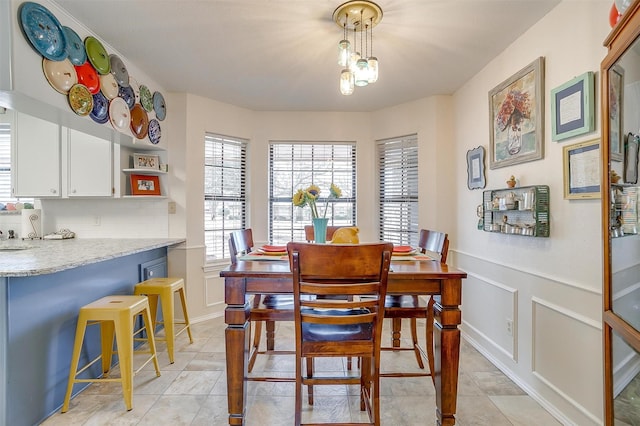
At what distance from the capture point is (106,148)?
9.77 ft

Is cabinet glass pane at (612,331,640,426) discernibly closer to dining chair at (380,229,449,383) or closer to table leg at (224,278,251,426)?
dining chair at (380,229,449,383)

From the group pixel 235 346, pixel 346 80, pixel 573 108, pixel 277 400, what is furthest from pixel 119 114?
pixel 573 108

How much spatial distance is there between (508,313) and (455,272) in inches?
43.7

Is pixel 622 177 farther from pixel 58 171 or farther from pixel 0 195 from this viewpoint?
pixel 0 195

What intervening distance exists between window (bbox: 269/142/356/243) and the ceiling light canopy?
1904 mm

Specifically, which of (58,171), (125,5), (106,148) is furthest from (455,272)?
(58,171)

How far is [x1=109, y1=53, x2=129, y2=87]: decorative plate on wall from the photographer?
2.49 metres

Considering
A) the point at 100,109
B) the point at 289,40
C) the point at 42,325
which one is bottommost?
the point at 42,325

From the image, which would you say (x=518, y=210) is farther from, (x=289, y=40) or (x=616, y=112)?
(x=289, y=40)

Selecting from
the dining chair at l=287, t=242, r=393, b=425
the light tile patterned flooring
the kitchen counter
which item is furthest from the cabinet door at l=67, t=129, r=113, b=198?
the dining chair at l=287, t=242, r=393, b=425

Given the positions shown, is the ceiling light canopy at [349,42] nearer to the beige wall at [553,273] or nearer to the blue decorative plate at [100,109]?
the beige wall at [553,273]

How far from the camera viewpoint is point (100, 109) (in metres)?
2.37

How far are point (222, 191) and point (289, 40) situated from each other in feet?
6.53

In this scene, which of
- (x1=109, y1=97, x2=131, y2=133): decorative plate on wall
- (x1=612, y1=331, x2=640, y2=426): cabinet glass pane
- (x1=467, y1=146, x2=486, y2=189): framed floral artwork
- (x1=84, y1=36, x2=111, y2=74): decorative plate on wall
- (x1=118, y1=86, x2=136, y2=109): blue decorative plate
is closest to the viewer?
(x1=612, y1=331, x2=640, y2=426): cabinet glass pane
